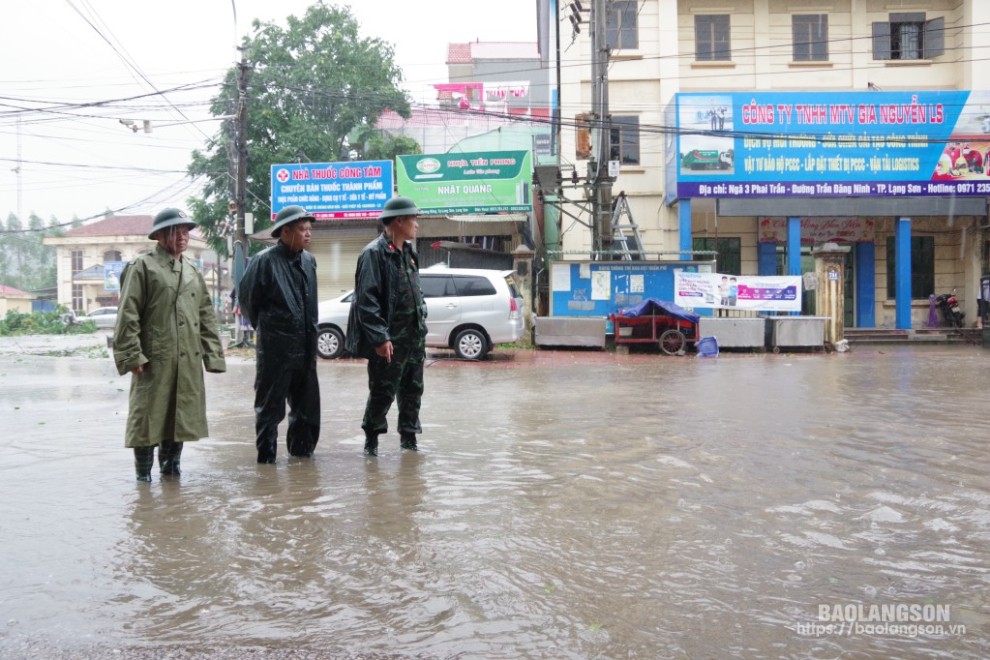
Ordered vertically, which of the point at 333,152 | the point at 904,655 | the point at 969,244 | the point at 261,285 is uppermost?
the point at 333,152

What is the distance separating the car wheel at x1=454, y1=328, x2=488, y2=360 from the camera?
14891 millimetres

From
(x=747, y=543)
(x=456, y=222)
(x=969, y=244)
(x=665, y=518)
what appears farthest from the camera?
(x=969, y=244)

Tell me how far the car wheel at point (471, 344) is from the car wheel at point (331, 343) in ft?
A: 7.06

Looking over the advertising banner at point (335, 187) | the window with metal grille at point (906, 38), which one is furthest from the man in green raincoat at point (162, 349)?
the window with metal grille at point (906, 38)

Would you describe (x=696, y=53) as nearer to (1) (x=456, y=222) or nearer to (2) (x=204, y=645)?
(1) (x=456, y=222)

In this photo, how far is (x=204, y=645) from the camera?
2588mm

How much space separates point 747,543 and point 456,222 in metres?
18.2

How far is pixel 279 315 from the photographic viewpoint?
5145 mm

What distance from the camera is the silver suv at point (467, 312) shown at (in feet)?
48.5

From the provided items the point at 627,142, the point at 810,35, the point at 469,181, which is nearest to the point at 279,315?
the point at 469,181

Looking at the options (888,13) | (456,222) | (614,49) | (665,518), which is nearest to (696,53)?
(614,49)

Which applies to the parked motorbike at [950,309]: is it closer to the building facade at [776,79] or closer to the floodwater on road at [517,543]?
the building facade at [776,79]

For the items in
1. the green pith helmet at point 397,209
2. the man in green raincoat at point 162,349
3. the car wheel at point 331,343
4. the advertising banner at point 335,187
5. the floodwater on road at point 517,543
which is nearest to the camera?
the floodwater on road at point 517,543

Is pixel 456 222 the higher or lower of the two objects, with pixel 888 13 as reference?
lower
